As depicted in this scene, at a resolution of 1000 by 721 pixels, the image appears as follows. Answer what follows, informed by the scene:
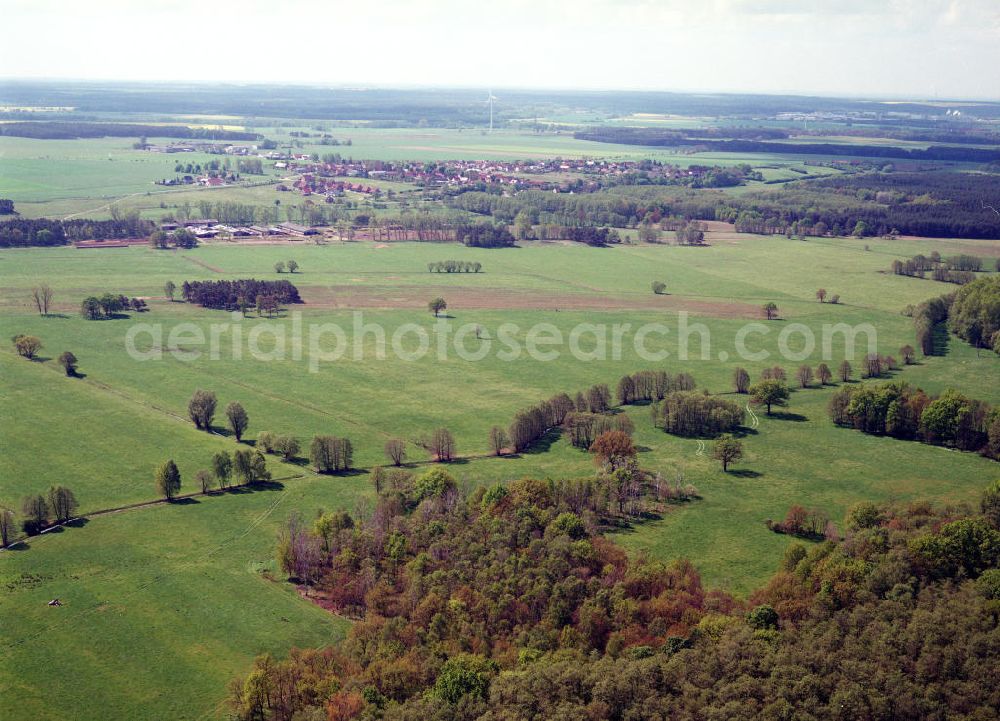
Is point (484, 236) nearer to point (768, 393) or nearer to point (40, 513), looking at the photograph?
point (768, 393)

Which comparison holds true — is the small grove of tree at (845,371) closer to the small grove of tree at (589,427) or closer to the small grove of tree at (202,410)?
the small grove of tree at (589,427)

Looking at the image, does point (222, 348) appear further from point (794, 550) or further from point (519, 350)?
point (794, 550)

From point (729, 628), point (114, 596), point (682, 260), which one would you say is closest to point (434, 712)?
point (729, 628)

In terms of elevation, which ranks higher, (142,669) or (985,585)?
(985,585)

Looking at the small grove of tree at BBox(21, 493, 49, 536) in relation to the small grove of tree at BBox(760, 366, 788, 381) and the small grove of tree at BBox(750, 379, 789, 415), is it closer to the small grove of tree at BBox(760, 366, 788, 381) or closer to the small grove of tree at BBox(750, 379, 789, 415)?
the small grove of tree at BBox(750, 379, 789, 415)

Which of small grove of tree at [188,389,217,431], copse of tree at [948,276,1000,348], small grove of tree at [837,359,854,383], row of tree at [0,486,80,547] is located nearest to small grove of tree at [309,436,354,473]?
small grove of tree at [188,389,217,431]

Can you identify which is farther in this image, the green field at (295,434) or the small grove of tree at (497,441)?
the small grove of tree at (497,441)

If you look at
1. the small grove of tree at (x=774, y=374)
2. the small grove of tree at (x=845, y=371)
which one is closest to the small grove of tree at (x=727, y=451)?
the small grove of tree at (x=774, y=374)
